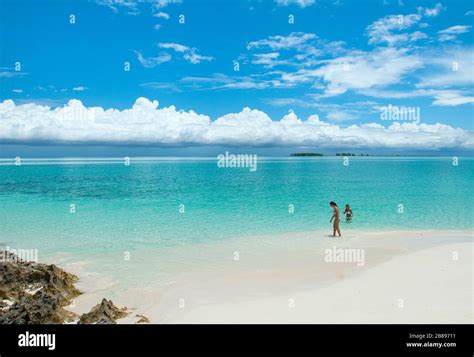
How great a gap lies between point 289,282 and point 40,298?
8282 mm

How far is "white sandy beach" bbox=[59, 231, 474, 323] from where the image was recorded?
33.9 ft

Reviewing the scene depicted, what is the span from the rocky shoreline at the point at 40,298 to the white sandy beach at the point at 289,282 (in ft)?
1.83

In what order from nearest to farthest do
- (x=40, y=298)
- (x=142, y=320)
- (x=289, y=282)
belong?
(x=40, y=298), (x=142, y=320), (x=289, y=282)

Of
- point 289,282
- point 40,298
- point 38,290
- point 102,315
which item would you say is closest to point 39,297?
point 40,298

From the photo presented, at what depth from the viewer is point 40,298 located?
33.4ft

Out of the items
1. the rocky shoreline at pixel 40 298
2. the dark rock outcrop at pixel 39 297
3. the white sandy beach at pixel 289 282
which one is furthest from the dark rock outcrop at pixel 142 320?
the dark rock outcrop at pixel 39 297

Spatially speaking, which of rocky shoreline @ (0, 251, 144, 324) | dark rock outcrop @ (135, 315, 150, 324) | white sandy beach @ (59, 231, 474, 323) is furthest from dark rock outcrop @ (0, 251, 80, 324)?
dark rock outcrop @ (135, 315, 150, 324)

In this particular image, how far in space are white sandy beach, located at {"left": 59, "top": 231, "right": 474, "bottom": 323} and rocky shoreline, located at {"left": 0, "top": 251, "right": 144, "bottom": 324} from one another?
56 cm

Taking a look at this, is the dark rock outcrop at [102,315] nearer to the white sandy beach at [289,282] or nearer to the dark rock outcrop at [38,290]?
the white sandy beach at [289,282]

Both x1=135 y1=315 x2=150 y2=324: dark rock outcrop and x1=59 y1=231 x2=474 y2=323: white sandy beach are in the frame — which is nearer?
x1=135 y1=315 x2=150 y2=324: dark rock outcrop

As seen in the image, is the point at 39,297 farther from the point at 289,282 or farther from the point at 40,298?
the point at 289,282

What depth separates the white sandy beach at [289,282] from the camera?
10328mm

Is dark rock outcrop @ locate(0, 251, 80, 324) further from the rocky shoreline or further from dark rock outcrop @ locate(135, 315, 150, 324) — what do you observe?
dark rock outcrop @ locate(135, 315, 150, 324)
